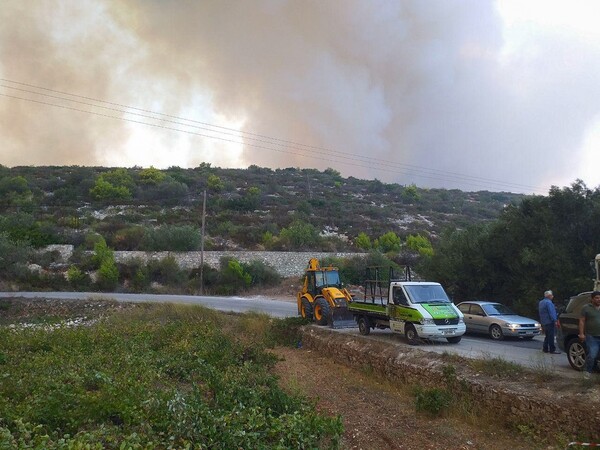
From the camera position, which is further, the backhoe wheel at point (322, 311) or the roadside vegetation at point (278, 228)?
the roadside vegetation at point (278, 228)

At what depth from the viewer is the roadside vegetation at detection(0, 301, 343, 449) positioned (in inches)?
280

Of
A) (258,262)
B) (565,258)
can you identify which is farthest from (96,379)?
(258,262)

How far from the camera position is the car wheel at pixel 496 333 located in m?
18.1

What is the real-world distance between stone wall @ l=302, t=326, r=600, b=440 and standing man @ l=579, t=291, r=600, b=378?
137 cm

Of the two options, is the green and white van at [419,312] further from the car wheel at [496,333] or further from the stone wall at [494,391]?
the car wheel at [496,333]

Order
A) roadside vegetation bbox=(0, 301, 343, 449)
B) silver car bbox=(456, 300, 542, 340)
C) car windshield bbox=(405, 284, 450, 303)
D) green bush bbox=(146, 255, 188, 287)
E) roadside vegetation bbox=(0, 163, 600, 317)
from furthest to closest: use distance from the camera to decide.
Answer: green bush bbox=(146, 255, 188, 287)
roadside vegetation bbox=(0, 163, 600, 317)
silver car bbox=(456, 300, 542, 340)
car windshield bbox=(405, 284, 450, 303)
roadside vegetation bbox=(0, 301, 343, 449)

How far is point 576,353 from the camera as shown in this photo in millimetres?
11656

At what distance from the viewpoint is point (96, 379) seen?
33.9 feet

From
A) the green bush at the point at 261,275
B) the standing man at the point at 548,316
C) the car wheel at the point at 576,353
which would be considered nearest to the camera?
the car wheel at the point at 576,353

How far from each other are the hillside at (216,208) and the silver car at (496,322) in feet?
120

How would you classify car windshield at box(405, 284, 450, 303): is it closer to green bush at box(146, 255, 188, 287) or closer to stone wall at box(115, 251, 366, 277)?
stone wall at box(115, 251, 366, 277)

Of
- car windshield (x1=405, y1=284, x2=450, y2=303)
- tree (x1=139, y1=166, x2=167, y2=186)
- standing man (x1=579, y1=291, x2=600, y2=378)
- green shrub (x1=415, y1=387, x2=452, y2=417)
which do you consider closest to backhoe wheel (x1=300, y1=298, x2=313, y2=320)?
car windshield (x1=405, y1=284, x2=450, y2=303)

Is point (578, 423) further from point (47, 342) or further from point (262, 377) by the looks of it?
point (47, 342)

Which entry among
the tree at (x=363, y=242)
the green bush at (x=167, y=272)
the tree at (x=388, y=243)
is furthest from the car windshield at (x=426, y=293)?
the tree at (x=363, y=242)
